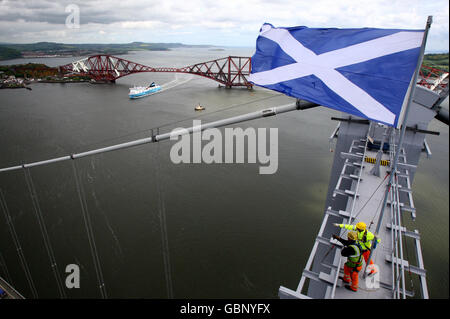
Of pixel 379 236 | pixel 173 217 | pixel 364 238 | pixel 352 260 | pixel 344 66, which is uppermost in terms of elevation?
pixel 344 66

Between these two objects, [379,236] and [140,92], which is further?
[140,92]

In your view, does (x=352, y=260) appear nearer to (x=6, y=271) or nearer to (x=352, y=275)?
(x=352, y=275)

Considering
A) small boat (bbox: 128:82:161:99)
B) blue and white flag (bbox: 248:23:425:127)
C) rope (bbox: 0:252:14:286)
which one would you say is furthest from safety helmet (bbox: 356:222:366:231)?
small boat (bbox: 128:82:161:99)

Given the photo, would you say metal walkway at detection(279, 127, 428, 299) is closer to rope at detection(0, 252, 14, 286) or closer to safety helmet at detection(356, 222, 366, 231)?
safety helmet at detection(356, 222, 366, 231)

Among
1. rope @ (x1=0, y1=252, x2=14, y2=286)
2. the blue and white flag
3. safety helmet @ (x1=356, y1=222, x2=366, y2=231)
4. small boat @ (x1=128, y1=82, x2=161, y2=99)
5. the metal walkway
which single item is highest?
the blue and white flag

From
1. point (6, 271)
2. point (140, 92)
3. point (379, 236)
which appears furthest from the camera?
point (140, 92)

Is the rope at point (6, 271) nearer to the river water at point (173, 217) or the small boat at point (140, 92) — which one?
the river water at point (173, 217)

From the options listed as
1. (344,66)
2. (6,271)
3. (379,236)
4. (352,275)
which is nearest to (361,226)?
(352,275)
